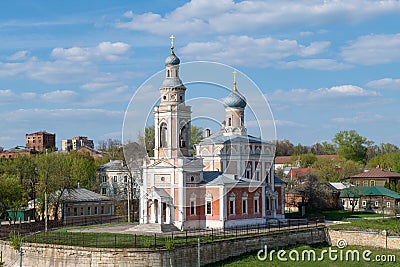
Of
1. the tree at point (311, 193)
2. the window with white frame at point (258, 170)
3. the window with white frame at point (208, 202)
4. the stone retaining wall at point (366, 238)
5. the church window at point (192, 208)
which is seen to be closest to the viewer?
the stone retaining wall at point (366, 238)

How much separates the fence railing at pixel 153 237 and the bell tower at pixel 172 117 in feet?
19.0

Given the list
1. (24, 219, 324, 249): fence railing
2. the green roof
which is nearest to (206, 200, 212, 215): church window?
(24, 219, 324, 249): fence railing

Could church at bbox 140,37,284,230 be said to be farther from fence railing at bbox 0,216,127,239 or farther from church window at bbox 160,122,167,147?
fence railing at bbox 0,216,127,239

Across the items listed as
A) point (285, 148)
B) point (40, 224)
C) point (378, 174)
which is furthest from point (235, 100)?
point (285, 148)

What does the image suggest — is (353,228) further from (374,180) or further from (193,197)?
(374,180)

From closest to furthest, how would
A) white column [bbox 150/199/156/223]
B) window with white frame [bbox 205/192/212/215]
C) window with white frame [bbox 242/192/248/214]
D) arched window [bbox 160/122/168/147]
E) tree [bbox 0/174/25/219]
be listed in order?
window with white frame [bbox 205/192/212/215], white column [bbox 150/199/156/223], arched window [bbox 160/122/168/147], window with white frame [bbox 242/192/248/214], tree [bbox 0/174/25/219]

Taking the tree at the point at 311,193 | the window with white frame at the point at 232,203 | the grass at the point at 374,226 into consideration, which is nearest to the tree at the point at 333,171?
the tree at the point at 311,193

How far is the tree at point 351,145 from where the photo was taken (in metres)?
105

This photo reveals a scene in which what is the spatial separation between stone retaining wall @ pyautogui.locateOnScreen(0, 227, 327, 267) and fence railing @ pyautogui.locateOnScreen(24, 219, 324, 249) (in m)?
0.47

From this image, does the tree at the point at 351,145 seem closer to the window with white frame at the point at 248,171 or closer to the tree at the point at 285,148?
the tree at the point at 285,148

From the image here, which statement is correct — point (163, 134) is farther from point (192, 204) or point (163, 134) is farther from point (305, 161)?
point (305, 161)

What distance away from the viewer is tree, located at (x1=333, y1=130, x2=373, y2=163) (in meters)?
105

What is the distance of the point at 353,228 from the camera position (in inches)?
1644

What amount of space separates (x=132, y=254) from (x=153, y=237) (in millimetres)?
4706
